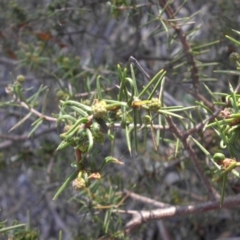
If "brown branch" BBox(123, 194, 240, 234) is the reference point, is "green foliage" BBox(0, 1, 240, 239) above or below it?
above

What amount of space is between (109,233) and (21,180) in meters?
1.14

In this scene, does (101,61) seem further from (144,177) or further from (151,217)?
(151,217)

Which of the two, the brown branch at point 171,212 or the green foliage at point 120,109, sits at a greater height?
the green foliage at point 120,109

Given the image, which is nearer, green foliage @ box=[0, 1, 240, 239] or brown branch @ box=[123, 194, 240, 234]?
green foliage @ box=[0, 1, 240, 239]

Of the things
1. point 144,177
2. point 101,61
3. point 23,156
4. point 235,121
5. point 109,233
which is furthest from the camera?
point 101,61

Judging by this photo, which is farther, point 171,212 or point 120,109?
point 171,212

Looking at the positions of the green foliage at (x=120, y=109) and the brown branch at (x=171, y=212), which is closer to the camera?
the green foliage at (x=120, y=109)

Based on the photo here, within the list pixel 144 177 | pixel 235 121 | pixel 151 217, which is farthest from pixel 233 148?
pixel 144 177

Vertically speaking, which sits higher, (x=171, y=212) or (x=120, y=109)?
(x=120, y=109)

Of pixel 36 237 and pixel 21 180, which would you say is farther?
pixel 21 180

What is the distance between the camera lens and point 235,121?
62 cm

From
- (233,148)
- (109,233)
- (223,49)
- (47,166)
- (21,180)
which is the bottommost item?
(21,180)

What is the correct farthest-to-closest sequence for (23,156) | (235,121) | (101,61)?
1. (101,61)
2. (23,156)
3. (235,121)

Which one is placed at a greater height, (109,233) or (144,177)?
(109,233)
